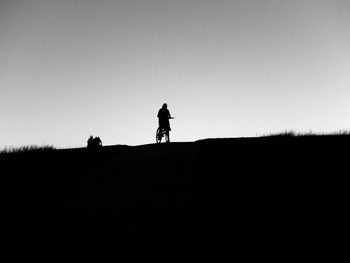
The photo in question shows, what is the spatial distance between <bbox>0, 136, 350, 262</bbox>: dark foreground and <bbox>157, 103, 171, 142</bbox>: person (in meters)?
5.58

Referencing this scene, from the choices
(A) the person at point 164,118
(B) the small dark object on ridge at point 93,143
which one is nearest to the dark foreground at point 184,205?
(B) the small dark object on ridge at point 93,143

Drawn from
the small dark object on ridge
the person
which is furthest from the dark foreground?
the person

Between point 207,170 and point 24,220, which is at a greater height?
point 207,170

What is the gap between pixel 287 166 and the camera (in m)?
11.4

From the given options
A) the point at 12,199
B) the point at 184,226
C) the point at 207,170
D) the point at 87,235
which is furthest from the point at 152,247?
the point at 12,199

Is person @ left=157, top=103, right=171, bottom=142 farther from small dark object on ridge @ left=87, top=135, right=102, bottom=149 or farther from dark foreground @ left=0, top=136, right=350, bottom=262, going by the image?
dark foreground @ left=0, top=136, right=350, bottom=262

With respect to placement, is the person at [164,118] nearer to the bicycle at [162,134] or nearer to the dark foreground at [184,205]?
the bicycle at [162,134]

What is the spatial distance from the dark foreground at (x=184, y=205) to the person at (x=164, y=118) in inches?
219

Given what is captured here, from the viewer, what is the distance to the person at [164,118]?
19781 mm

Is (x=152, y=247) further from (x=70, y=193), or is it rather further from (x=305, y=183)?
(x=305, y=183)

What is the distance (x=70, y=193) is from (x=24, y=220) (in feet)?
6.17

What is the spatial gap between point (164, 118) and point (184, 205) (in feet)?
39.3

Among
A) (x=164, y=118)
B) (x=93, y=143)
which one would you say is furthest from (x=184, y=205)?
(x=164, y=118)

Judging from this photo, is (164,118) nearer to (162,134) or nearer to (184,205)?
(162,134)
